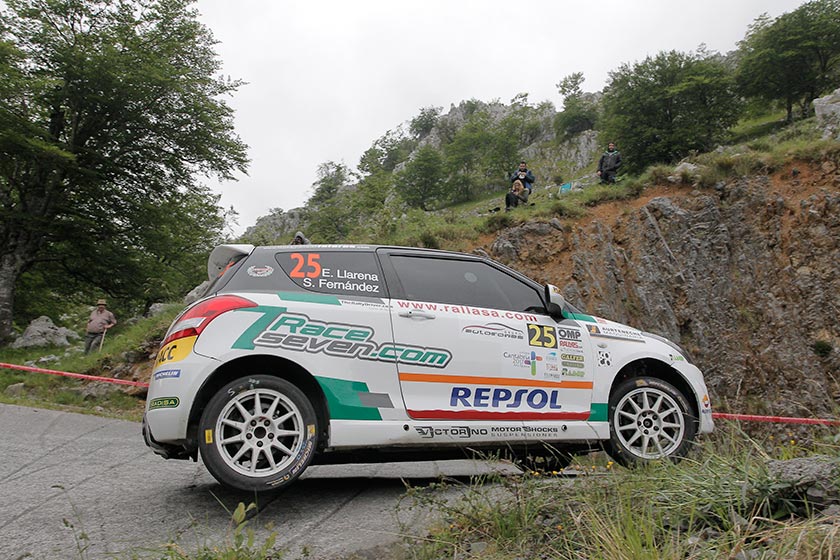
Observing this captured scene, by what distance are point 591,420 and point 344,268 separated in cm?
240

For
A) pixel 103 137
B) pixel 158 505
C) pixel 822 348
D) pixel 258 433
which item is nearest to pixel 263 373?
pixel 258 433

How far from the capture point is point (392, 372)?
4305 millimetres

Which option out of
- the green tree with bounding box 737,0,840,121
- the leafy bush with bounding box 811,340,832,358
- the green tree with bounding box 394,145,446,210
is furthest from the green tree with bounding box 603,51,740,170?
the green tree with bounding box 394,145,446,210

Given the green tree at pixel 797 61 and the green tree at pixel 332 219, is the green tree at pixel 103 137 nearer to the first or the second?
the green tree at pixel 332 219

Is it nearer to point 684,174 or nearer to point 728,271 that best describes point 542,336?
point 728,271

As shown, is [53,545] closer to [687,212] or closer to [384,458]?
[384,458]

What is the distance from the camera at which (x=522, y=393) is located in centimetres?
463

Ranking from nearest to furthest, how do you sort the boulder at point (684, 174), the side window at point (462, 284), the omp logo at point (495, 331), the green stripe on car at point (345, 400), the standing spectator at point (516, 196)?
1. the green stripe on car at point (345, 400)
2. the omp logo at point (495, 331)
3. the side window at point (462, 284)
4. the boulder at point (684, 174)
5. the standing spectator at point (516, 196)

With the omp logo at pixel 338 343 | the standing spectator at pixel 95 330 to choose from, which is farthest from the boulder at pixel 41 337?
the omp logo at pixel 338 343

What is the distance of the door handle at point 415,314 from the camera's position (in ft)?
14.7

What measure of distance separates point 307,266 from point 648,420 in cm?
313

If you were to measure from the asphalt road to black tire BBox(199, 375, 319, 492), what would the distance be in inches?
9.5

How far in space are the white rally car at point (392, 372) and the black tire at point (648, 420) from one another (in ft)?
0.04

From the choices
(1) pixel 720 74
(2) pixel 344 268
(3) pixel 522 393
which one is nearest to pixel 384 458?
(3) pixel 522 393
